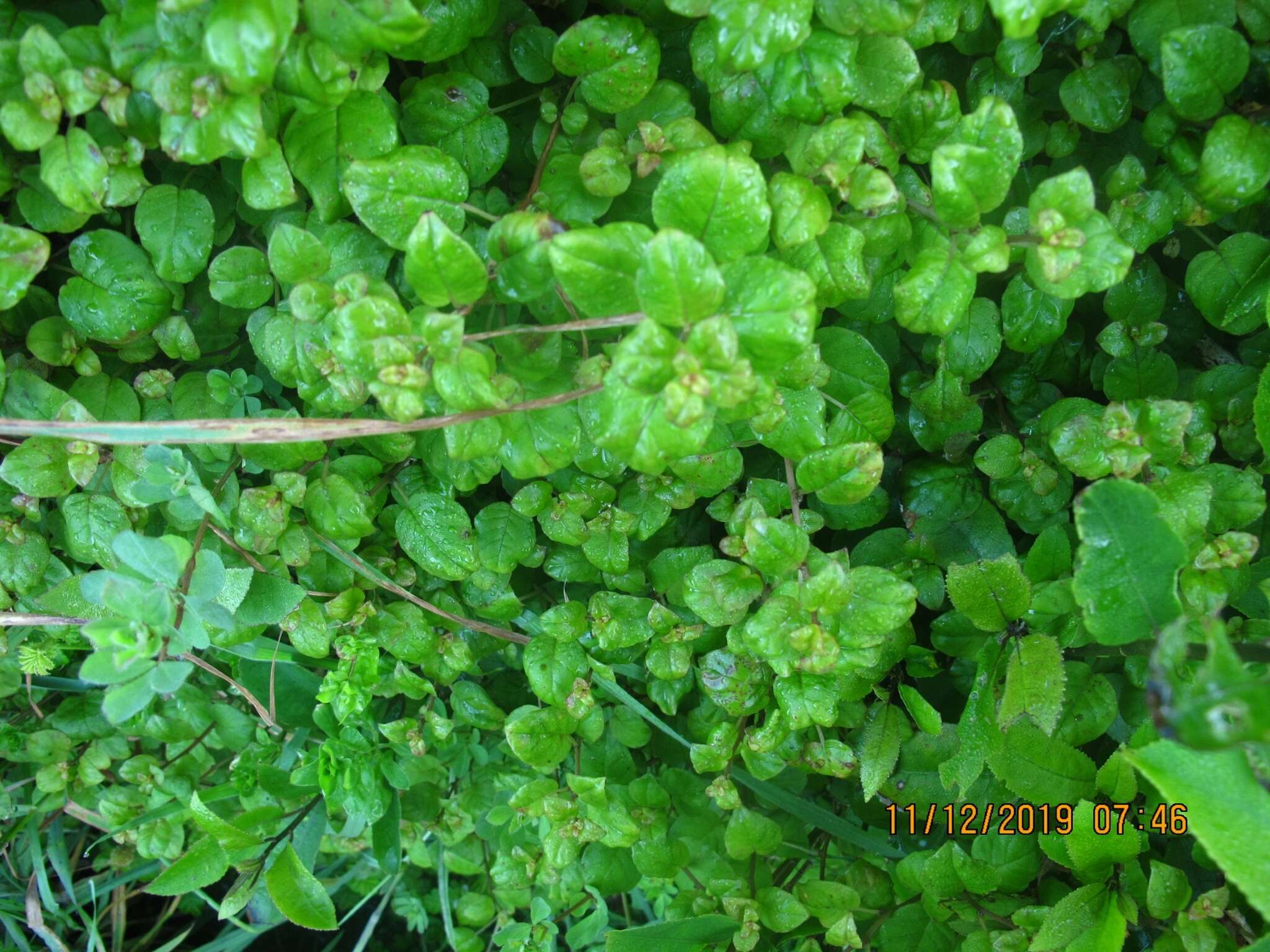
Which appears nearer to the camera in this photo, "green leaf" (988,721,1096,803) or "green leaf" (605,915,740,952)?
"green leaf" (988,721,1096,803)

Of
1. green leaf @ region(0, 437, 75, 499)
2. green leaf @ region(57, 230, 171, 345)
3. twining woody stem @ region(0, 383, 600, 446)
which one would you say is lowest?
green leaf @ region(0, 437, 75, 499)

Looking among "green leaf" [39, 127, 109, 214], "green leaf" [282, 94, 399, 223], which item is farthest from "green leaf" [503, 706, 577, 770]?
"green leaf" [39, 127, 109, 214]

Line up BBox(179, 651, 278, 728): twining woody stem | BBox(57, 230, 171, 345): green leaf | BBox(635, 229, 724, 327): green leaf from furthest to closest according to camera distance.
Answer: BBox(179, 651, 278, 728): twining woody stem, BBox(57, 230, 171, 345): green leaf, BBox(635, 229, 724, 327): green leaf

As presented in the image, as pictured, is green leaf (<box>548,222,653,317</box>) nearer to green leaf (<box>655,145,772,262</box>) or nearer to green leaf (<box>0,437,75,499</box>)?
green leaf (<box>655,145,772,262</box>)

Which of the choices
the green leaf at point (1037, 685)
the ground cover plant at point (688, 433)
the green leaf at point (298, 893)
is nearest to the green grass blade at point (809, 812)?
the ground cover plant at point (688, 433)

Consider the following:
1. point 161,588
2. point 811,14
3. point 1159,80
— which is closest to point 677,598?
point 161,588

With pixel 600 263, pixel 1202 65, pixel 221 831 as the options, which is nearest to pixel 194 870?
pixel 221 831

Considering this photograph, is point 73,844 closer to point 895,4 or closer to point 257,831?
point 257,831
